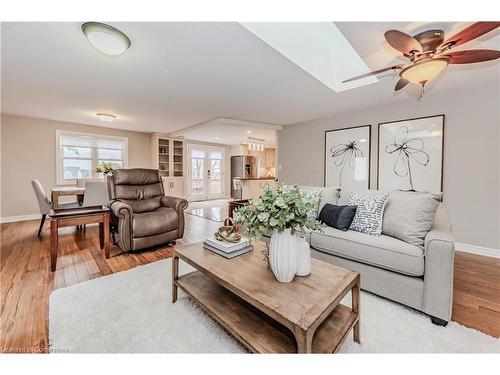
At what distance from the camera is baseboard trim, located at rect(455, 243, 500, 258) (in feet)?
9.03

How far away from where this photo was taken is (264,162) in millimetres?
9281

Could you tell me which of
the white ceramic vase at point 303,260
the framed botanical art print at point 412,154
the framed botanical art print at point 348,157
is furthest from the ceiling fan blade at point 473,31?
the framed botanical art print at point 348,157

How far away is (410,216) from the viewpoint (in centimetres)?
180

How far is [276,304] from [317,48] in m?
2.43

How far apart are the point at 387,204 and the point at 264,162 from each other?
735cm

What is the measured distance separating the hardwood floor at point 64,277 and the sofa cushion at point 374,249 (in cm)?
50

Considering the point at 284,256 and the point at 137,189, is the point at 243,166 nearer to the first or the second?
the point at 137,189

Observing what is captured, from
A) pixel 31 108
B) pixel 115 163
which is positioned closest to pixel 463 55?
pixel 31 108

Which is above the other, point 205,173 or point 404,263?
point 205,173

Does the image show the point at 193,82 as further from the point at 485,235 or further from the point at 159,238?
the point at 485,235

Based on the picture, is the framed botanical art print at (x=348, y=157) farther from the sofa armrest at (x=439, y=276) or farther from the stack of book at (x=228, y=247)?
the stack of book at (x=228, y=247)

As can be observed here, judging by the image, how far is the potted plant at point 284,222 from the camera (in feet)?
3.83

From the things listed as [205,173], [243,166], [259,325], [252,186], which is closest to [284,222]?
[259,325]

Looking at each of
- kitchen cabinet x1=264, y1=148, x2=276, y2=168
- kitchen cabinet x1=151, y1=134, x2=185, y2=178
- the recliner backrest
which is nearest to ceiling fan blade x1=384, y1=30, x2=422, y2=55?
the recliner backrest
